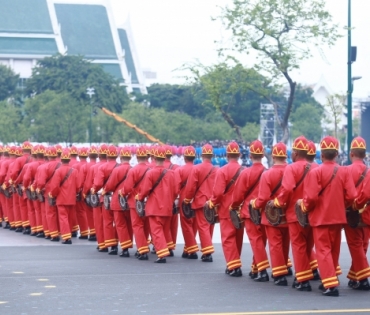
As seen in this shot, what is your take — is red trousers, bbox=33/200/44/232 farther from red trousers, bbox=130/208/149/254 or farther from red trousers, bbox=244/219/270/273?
red trousers, bbox=244/219/270/273

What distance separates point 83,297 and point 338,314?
10.6 feet

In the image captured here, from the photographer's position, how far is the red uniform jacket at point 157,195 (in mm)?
16531

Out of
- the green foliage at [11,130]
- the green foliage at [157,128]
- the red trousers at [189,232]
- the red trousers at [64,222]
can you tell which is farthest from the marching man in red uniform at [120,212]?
the green foliage at [11,130]

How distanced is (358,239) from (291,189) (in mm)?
1057

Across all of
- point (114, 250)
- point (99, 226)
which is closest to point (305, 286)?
point (114, 250)

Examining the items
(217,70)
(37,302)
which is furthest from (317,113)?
(37,302)

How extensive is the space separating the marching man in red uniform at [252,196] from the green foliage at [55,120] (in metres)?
46.0

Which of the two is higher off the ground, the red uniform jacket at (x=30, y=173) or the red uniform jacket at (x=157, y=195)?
the red uniform jacket at (x=30, y=173)

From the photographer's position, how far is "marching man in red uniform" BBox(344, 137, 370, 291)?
506 inches

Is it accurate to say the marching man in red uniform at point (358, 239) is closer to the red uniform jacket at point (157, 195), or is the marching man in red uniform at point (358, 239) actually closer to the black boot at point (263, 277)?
the black boot at point (263, 277)

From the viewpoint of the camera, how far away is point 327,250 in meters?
12.4

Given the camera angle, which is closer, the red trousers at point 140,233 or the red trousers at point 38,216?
the red trousers at point 140,233

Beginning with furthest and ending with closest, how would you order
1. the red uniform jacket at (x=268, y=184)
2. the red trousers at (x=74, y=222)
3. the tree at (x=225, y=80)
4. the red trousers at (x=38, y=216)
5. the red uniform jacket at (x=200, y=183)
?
1. the tree at (x=225, y=80)
2. the red trousers at (x=38, y=216)
3. the red trousers at (x=74, y=222)
4. the red uniform jacket at (x=200, y=183)
5. the red uniform jacket at (x=268, y=184)

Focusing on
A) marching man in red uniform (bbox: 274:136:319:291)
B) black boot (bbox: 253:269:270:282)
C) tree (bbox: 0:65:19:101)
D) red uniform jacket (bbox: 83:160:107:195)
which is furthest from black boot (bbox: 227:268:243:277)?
tree (bbox: 0:65:19:101)
